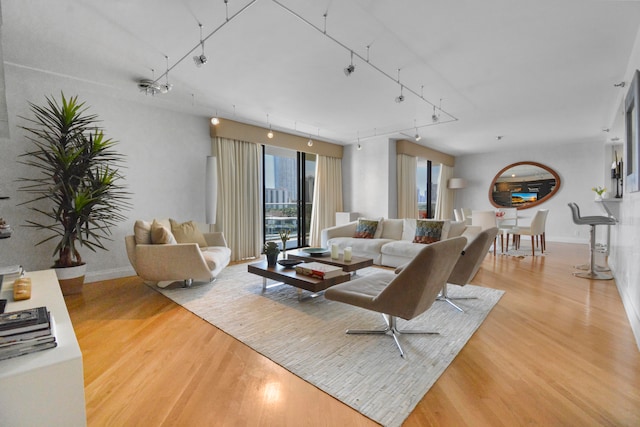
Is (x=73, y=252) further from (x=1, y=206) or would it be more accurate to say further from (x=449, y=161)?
(x=449, y=161)

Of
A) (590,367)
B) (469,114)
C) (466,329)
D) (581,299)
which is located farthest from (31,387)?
(469,114)

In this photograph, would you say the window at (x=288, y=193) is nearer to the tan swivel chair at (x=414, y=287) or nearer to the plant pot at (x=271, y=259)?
the plant pot at (x=271, y=259)

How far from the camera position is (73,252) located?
350 centimetres

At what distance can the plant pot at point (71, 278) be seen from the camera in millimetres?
3457

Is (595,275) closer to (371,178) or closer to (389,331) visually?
(389,331)

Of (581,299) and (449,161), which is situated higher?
(449,161)

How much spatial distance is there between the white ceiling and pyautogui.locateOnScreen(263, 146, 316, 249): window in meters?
1.73

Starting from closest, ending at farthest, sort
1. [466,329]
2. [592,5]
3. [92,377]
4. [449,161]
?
[92,377] → [592,5] → [466,329] → [449,161]

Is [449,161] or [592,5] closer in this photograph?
[592,5]

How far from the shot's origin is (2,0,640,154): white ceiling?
2361 millimetres

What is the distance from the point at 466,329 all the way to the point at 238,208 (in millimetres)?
4170

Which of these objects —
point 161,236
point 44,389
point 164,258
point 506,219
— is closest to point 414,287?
point 44,389

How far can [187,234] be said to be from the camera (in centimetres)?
425

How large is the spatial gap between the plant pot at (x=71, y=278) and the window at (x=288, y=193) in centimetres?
326
